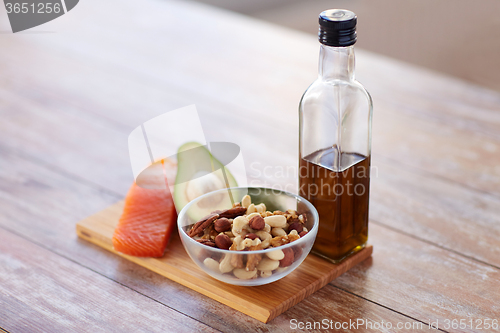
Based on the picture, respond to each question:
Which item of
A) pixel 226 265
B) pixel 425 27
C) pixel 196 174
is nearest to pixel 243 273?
pixel 226 265

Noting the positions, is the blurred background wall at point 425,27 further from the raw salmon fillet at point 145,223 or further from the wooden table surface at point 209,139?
the raw salmon fillet at point 145,223

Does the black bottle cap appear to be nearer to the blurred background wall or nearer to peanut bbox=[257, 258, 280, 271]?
peanut bbox=[257, 258, 280, 271]

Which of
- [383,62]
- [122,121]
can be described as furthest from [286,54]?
[122,121]

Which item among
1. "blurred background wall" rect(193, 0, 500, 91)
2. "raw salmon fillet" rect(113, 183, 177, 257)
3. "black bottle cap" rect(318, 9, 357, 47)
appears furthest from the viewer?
"blurred background wall" rect(193, 0, 500, 91)

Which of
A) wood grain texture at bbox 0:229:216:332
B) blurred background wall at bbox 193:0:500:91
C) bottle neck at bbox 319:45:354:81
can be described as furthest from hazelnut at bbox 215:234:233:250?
blurred background wall at bbox 193:0:500:91

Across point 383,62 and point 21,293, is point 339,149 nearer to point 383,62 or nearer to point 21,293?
point 21,293

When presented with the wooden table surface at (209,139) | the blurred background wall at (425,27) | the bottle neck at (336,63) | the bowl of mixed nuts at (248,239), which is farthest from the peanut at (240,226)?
the blurred background wall at (425,27)
